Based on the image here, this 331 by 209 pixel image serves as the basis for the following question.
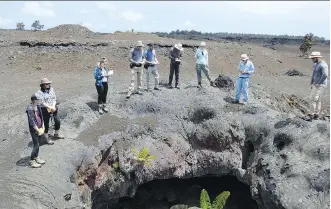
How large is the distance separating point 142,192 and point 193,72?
13326mm

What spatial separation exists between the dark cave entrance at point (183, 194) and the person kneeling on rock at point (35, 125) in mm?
5839

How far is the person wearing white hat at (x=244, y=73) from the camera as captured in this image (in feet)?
56.5

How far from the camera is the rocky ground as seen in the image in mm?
13281

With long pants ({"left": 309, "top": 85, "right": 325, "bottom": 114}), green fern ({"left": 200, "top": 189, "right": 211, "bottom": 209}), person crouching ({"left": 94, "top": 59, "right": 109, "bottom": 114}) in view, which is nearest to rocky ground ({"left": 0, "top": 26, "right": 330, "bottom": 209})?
person crouching ({"left": 94, "top": 59, "right": 109, "bottom": 114})

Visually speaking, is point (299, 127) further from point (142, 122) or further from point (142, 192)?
point (142, 192)

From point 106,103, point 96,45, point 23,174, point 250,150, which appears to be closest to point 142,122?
point 106,103

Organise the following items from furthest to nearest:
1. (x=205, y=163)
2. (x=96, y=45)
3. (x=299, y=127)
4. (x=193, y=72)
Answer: (x=96, y=45) → (x=193, y=72) → (x=205, y=163) → (x=299, y=127)

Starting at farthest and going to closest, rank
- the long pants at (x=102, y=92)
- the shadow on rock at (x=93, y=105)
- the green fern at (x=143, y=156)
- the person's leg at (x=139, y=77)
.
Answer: the person's leg at (x=139, y=77) < the shadow on rock at (x=93, y=105) < the long pants at (x=102, y=92) < the green fern at (x=143, y=156)

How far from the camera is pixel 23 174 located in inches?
496

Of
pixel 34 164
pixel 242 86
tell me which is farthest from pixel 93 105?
pixel 242 86

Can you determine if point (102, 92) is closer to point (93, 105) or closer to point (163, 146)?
point (93, 105)

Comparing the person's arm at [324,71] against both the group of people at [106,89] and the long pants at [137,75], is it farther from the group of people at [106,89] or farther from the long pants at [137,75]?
the long pants at [137,75]

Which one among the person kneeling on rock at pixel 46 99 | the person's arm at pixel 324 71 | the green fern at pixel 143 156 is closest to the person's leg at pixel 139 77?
the green fern at pixel 143 156

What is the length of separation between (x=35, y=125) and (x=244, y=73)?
359 inches
